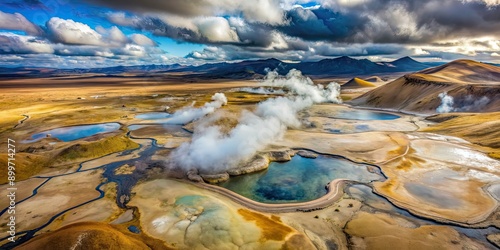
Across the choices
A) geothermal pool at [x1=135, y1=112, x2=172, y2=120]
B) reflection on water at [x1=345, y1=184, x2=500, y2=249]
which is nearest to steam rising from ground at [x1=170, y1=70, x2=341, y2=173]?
reflection on water at [x1=345, y1=184, x2=500, y2=249]

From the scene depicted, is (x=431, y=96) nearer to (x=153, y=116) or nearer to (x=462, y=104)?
(x=462, y=104)

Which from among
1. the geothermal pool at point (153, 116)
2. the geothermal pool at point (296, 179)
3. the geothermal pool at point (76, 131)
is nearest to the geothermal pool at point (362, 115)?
the geothermal pool at point (296, 179)

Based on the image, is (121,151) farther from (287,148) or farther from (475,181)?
(475,181)

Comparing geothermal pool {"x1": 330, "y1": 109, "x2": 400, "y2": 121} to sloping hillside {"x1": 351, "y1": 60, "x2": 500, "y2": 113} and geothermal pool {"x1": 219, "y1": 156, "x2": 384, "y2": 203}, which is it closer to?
sloping hillside {"x1": 351, "y1": 60, "x2": 500, "y2": 113}

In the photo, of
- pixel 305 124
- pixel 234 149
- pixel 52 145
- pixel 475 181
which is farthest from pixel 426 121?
pixel 52 145

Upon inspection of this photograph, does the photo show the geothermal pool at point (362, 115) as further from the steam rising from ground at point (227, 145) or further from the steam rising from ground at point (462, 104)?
the steam rising from ground at point (227, 145)

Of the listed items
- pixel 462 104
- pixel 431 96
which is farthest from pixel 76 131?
pixel 462 104
